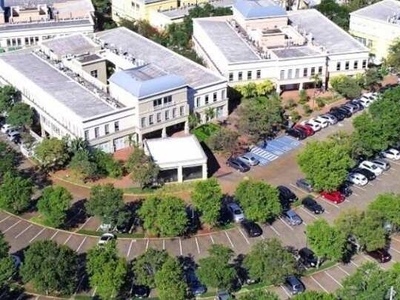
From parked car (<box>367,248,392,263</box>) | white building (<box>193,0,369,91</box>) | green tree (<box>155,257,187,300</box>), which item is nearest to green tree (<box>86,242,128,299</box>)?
green tree (<box>155,257,187,300</box>)

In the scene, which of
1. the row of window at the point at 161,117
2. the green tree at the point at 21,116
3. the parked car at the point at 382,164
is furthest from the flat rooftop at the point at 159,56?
the parked car at the point at 382,164

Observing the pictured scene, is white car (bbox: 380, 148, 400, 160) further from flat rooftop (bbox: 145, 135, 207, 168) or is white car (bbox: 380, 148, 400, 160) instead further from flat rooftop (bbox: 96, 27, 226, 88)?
flat rooftop (bbox: 96, 27, 226, 88)

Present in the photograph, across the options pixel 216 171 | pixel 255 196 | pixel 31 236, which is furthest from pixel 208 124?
pixel 31 236

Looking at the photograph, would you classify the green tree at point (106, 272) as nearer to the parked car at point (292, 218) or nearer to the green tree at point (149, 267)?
the green tree at point (149, 267)

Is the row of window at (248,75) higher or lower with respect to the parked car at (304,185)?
higher

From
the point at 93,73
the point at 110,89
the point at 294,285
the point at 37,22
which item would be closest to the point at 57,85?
the point at 110,89
